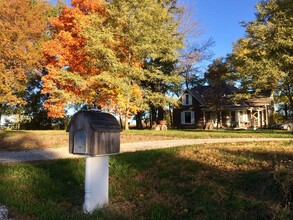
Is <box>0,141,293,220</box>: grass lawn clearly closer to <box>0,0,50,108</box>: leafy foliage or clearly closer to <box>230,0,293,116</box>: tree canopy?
<box>230,0,293,116</box>: tree canopy

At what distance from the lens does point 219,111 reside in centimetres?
3731

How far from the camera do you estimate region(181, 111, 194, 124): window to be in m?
40.4

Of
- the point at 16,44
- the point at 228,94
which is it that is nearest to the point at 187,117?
the point at 228,94

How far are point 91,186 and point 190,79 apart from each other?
34505 millimetres

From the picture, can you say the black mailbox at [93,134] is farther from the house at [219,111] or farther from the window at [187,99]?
the window at [187,99]

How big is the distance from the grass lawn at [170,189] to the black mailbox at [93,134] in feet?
2.66

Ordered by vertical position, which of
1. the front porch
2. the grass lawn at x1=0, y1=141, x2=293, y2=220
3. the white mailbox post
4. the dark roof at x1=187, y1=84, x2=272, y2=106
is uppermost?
the dark roof at x1=187, y1=84, x2=272, y2=106

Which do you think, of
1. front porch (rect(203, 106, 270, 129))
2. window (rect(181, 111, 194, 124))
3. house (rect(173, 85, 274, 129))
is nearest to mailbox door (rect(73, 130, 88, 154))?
house (rect(173, 85, 274, 129))

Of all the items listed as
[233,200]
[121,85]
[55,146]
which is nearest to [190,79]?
[121,85]

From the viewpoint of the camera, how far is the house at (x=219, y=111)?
110 feet

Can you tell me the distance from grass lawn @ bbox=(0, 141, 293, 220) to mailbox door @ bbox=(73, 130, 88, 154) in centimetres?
82

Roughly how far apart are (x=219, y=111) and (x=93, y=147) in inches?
1342

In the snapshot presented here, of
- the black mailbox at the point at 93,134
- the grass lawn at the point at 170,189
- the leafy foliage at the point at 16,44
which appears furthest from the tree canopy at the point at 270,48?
the black mailbox at the point at 93,134

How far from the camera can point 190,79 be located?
125 feet
